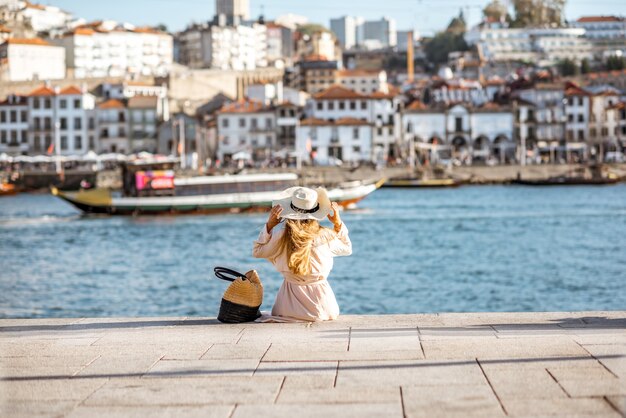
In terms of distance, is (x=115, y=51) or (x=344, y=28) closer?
(x=115, y=51)

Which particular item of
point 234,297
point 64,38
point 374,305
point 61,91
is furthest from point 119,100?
point 234,297

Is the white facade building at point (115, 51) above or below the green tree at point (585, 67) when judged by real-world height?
above

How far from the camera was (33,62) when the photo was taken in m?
104

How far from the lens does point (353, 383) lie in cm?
585

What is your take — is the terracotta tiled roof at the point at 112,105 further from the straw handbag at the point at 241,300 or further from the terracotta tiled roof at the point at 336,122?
the straw handbag at the point at 241,300

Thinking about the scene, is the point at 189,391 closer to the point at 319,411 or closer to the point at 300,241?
the point at 319,411

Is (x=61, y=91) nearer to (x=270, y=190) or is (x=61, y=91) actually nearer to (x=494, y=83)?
(x=494, y=83)

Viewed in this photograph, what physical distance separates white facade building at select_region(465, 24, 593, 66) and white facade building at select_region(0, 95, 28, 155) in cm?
3826

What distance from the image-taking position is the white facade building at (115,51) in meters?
116

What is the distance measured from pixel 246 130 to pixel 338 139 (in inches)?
238

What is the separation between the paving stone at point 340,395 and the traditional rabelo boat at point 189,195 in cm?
4352

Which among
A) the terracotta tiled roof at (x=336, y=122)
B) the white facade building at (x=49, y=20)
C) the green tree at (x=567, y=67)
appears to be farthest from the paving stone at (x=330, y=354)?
the green tree at (x=567, y=67)

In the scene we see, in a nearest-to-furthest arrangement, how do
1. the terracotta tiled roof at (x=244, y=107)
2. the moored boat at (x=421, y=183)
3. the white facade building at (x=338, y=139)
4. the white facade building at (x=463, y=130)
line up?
the moored boat at (x=421, y=183) < the white facade building at (x=338, y=139) < the terracotta tiled roof at (x=244, y=107) < the white facade building at (x=463, y=130)

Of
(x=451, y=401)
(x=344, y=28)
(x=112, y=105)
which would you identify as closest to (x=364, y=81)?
(x=112, y=105)
